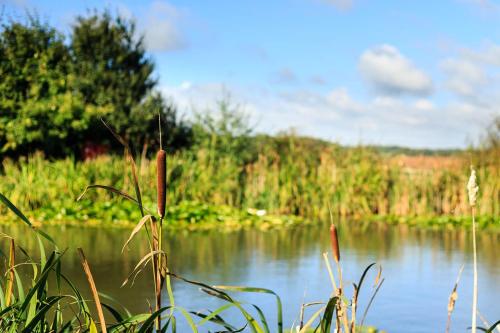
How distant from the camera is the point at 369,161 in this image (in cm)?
1308

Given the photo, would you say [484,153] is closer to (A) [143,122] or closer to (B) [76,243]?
(B) [76,243]

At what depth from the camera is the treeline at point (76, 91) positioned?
60.4ft

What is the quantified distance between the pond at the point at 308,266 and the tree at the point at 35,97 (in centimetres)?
840

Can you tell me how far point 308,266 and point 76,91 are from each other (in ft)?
52.0

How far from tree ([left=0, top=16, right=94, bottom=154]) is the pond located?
840 centimetres

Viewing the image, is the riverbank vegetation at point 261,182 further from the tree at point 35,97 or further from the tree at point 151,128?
the tree at point 151,128

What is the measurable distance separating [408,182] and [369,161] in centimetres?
92

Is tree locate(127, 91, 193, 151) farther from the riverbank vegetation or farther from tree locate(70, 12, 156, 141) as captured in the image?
the riverbank vegetation

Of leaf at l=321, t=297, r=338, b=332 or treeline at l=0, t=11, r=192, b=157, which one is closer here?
leaf at l=321, t=297, r=338, b=332

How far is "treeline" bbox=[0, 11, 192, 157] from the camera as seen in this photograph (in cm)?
1841

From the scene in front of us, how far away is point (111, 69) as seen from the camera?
74.0 feet

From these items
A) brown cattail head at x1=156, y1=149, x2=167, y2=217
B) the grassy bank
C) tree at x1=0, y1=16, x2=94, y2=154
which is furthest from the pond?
tree at x1=0, y1=16, x2=94, y2=154

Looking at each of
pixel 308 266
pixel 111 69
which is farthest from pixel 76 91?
pixel 308 266

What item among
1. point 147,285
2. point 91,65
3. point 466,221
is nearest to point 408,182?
point 466,221
